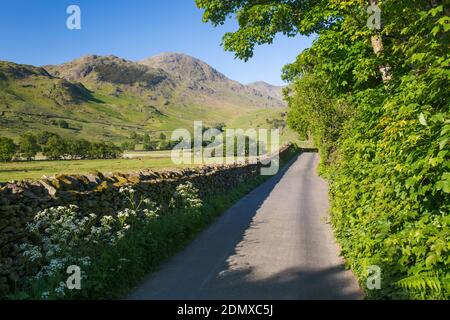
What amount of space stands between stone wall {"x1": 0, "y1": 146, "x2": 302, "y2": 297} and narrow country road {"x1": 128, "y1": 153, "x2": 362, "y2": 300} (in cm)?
233

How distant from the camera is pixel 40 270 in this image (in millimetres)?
8016

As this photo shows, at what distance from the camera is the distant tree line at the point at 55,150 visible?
367 feet

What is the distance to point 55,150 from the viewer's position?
120938 millimetres

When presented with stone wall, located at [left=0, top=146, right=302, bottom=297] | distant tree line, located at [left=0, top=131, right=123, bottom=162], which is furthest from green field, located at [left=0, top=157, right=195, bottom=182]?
stone wall, located at [left=0, top=146, right=302, bottom=297]

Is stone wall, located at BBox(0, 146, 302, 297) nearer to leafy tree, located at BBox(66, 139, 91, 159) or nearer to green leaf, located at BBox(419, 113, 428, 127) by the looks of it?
green leaf, located at BBox(419, 113, 428, 127)

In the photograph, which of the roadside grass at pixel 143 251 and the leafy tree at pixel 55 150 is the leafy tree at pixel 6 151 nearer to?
the leafy tree at pixel 55 150

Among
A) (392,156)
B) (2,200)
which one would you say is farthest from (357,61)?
(2,200)

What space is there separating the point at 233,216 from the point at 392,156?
34.9ft

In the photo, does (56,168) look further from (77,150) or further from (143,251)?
(143,251)

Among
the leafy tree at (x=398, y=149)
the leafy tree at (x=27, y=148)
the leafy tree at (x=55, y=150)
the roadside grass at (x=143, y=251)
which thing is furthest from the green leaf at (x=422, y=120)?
the leafy tree at (x=27, y=148)

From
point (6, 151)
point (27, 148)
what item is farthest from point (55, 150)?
point (6, 151)

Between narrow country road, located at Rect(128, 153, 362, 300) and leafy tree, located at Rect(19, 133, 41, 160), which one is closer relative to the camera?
narrow country road, located at Rect(128, 153, 362, 300)

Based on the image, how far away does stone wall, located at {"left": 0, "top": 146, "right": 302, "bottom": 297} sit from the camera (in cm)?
760
